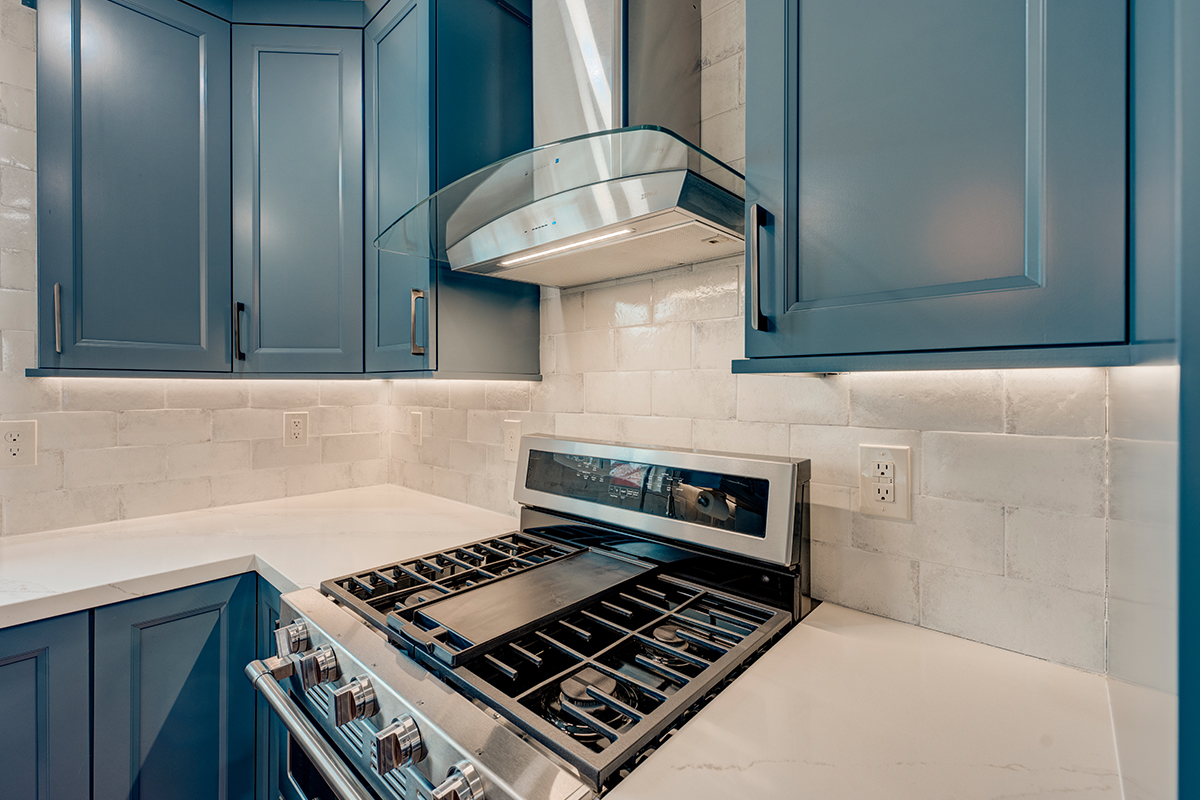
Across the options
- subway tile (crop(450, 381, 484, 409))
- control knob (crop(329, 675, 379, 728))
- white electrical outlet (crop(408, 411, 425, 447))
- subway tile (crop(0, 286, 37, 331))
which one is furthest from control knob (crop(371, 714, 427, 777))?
subway tile (crop(0, 286, 37, 331))

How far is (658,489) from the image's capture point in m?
1.14

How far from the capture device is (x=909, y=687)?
777 millimetres

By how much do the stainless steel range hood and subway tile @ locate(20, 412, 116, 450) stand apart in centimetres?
118

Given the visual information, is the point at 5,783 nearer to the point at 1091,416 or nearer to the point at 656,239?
the point at 656,239

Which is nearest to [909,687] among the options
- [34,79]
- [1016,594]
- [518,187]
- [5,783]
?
[1016,594]

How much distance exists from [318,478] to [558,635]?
5.30ft

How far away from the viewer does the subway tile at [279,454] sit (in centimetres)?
196

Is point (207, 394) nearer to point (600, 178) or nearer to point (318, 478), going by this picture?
point (318, 478)

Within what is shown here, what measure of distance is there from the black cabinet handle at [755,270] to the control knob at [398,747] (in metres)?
0.74

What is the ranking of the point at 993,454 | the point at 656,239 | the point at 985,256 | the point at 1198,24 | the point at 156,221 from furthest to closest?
the point at 156,221 → the point at 656,239 → the point at 993,454 → the point at 985,256 → the point at 1198,24

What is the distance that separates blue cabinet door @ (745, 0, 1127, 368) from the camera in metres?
0.57

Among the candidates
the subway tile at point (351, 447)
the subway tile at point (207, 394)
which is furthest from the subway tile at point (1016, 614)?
the subway tile at point (207, 394)

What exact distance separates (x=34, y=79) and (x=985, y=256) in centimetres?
241

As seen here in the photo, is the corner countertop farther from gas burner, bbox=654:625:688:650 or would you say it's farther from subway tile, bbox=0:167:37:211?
subway tile, bbox=0:167:37:211
